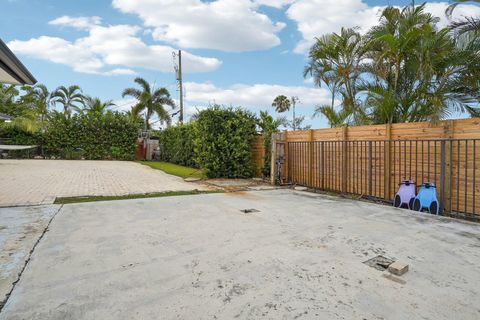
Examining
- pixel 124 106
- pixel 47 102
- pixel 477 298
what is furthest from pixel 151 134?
pixel 477 298

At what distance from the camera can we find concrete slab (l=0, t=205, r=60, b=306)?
7.57 ft

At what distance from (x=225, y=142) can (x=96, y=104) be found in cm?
1852

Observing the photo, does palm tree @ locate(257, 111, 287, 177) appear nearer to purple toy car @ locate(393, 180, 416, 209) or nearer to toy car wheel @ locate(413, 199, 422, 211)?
purple toy car @ locate(393, 180, 416, 209)

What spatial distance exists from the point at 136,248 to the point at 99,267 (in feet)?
1.61

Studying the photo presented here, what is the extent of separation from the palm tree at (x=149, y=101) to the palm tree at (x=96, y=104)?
95.4 inches

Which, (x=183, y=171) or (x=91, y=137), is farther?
(x=91, y=137)

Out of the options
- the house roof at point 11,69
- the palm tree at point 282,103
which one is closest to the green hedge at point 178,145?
the house roof at point 11,69

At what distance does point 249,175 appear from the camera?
9.77m

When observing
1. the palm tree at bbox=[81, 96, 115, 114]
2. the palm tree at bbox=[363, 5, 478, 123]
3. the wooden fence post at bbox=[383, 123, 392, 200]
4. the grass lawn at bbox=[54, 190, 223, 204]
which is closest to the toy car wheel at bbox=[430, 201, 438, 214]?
the wooden fence post at bbox=[383, 123, 392, 200]

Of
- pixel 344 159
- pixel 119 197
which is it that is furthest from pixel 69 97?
pixel 344 159

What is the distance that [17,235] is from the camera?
10.8 ft

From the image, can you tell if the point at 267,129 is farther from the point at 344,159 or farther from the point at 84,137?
the point at 84,137

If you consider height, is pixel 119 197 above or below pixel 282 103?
below

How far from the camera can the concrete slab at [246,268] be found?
1.84 meters
